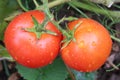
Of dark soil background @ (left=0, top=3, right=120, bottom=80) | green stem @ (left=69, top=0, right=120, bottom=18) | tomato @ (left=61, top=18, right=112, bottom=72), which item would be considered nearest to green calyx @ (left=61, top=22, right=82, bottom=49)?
tomato @ (left=61, top=18, right=112, bottom=72)

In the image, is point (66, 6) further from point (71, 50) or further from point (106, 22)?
point (71, 50)

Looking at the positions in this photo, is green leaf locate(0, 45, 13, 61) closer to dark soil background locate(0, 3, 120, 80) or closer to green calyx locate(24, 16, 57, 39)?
dark soil background locate(0, 3, 120, 80)

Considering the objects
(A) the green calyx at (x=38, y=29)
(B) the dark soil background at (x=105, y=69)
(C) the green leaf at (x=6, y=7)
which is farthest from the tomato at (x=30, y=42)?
(B) the dark soil background at (x=105, y=69)

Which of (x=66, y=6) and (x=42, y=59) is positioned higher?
(x=42, y=59)

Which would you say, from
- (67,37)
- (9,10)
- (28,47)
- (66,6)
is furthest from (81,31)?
(66,6)

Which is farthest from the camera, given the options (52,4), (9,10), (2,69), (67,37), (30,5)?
(2,69)

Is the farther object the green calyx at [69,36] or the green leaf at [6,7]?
the green leaf at [6,7]

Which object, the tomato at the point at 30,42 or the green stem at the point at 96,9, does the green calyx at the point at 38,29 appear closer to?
the tomato at the point at 30,42
